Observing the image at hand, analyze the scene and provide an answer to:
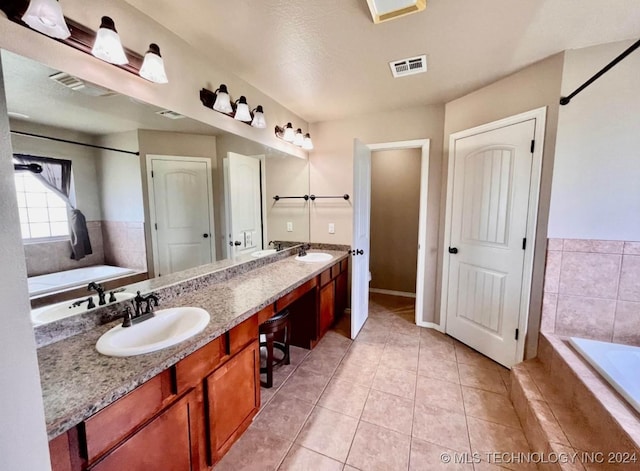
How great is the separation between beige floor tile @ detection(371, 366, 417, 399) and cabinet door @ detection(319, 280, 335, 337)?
68 centimetres

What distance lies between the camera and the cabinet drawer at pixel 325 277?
2606mm

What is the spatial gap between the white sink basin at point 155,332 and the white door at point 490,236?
2308 millimetres

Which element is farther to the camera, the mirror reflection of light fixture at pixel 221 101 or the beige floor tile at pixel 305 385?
the beige floor tile at pixel 305 385

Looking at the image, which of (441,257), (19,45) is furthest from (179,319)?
(441,257)

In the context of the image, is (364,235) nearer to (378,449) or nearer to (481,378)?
(481,378)

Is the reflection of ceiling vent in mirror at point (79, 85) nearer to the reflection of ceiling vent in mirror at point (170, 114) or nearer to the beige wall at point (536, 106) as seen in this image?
the reflection of ceiling vent in mirror at point (170, 114)

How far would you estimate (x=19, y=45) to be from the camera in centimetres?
97

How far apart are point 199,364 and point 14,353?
686 millimetres

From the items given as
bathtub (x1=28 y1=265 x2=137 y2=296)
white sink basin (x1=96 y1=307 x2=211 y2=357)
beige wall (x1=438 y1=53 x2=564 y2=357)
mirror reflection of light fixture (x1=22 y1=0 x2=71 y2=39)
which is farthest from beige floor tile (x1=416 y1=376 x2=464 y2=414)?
mirror reflection of light fixture (x1=22 y1=0 x2=71 y2=39)

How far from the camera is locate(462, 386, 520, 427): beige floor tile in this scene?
1.74 meters

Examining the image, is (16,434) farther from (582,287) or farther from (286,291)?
(582,287)

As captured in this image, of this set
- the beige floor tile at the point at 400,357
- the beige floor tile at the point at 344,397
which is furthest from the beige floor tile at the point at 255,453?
the beige floor tile at the point at 400,357

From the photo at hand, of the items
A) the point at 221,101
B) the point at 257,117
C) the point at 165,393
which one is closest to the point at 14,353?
the point at 165,393

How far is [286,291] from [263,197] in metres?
1.23
